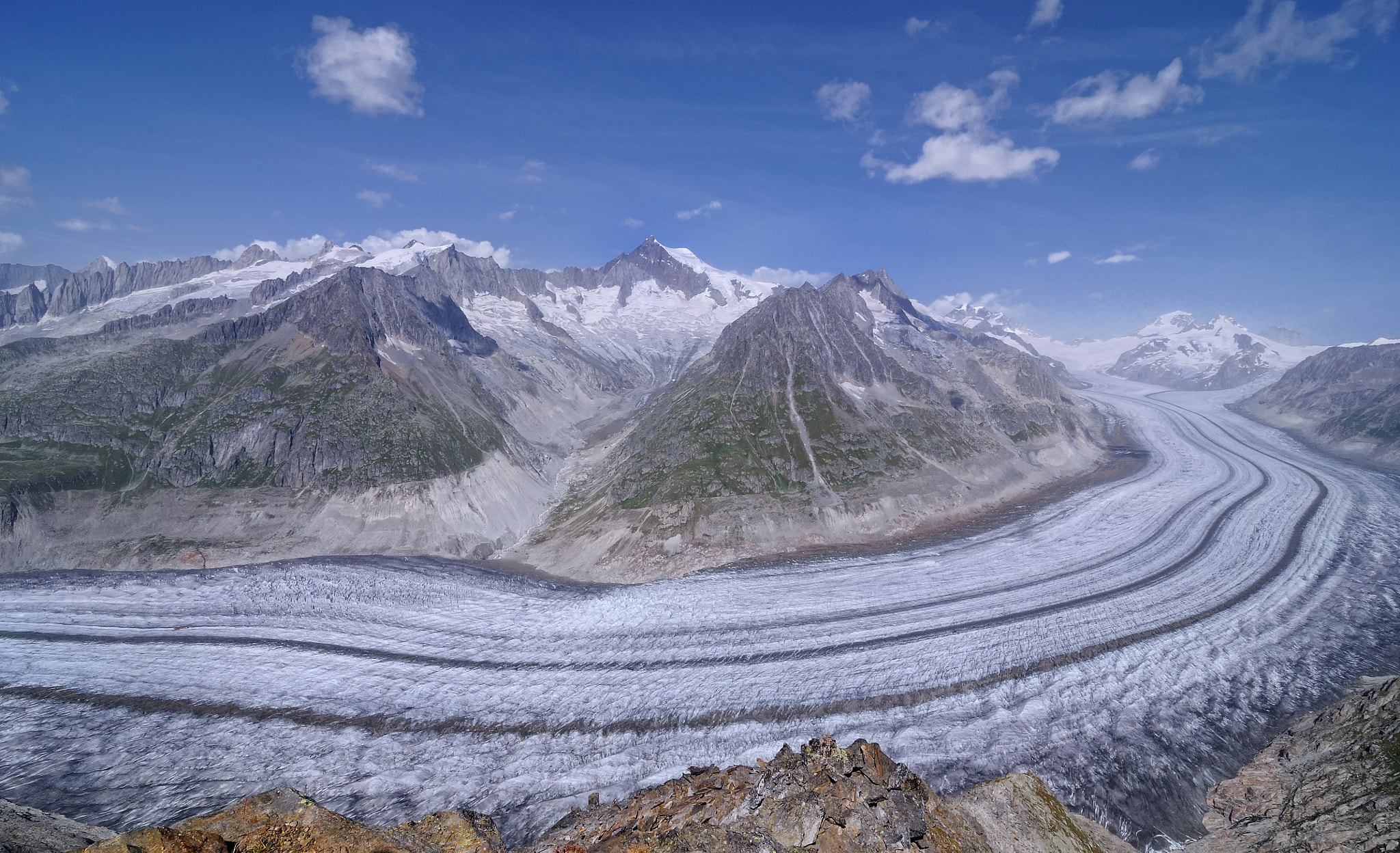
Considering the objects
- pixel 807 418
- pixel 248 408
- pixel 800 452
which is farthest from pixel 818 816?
pixel 248 408

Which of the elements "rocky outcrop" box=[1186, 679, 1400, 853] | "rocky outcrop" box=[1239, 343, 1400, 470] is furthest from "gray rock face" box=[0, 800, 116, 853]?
"rocky outcrop" box=[1239, 343, 1400, 470]

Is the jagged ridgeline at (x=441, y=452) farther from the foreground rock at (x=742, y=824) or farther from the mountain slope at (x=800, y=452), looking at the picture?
the foreground rock at (x=742, y=824)

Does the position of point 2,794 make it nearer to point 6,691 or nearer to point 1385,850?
point 6,691

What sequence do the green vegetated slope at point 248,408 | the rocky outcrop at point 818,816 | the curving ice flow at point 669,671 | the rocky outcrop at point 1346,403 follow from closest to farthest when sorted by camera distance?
the rocky outcrop at point 818,816 → the curving ice flow at point 669,671 → the green vegetated slope at point 248,408 → the rocky outcrop at point 1346,403

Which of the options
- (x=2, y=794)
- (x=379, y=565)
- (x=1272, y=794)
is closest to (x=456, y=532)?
(x=379, y=565)

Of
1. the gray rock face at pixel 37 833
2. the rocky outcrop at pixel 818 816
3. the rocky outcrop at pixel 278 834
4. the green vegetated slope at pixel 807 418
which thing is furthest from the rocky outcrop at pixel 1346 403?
the gray rock face at pixel 37 833
